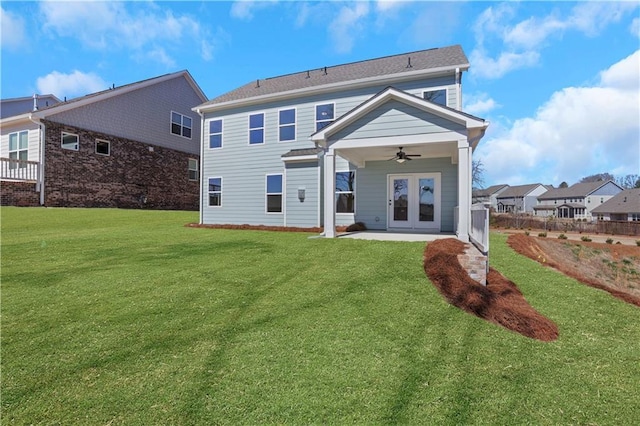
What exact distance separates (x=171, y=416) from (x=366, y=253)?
4.91 metres

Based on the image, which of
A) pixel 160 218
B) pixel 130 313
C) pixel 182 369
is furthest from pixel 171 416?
pixel 160 218

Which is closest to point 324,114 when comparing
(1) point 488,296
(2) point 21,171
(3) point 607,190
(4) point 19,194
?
(1) point 488,296

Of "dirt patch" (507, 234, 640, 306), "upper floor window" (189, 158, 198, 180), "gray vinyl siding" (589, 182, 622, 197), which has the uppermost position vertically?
"gray vinyl siding" (589, 182, 622, 197)

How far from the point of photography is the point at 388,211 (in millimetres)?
11625

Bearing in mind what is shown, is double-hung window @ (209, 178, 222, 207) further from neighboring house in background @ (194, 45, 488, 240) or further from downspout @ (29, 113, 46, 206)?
downspout @ (29, 113, 46, 206)

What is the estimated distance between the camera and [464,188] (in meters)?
7.65

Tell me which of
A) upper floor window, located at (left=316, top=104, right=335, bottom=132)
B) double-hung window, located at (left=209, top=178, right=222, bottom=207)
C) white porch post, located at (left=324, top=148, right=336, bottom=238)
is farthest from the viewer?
double-hung window, located at (left=209, top=178, right=222, bottom=207)

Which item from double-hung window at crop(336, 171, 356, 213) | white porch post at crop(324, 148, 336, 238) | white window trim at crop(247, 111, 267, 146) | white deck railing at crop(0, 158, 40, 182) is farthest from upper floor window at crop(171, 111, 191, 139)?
white porch post at crop(324, 148, 336, 238)

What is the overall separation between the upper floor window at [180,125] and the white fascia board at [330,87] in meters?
7.15

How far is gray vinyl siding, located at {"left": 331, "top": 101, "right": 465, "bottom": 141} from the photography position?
26.2 ft

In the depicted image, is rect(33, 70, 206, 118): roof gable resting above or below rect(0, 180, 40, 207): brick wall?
above

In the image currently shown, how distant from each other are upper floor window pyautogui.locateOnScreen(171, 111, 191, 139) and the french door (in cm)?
1627

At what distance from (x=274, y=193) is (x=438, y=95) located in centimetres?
732

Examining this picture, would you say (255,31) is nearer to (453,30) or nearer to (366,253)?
(453,30)
